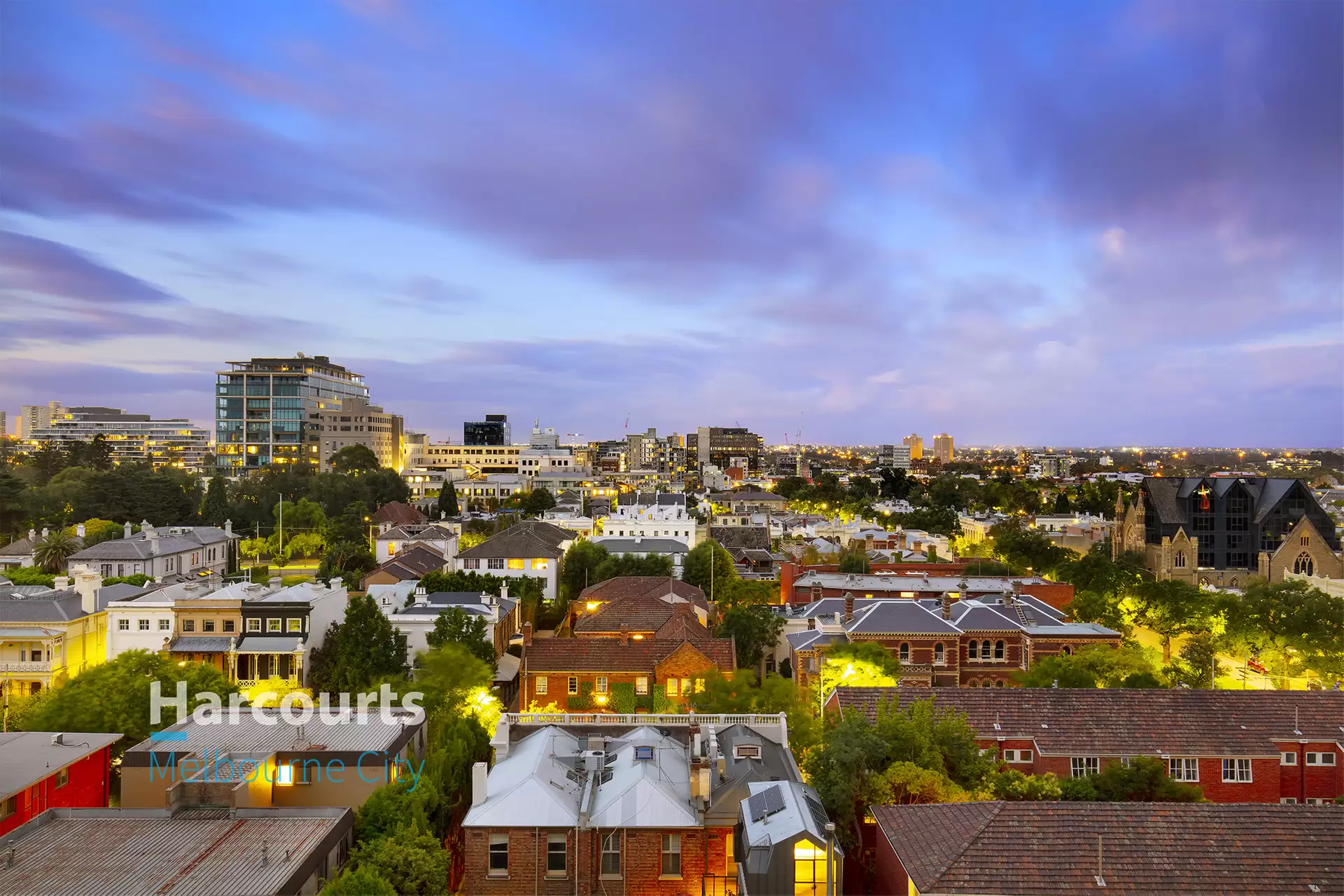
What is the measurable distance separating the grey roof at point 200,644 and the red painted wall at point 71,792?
12.4m

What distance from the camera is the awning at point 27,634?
3994 cm

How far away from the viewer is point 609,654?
40.8m

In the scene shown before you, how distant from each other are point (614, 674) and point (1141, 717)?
72.0ft

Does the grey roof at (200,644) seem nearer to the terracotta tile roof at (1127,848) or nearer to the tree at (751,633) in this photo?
the tree at (751,633)

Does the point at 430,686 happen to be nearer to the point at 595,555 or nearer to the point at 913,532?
the point at 595,555

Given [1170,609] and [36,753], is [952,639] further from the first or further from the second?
[36,753]

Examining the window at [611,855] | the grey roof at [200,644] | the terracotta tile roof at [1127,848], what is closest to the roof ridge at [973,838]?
the terracotta tile roof at [1127,848]

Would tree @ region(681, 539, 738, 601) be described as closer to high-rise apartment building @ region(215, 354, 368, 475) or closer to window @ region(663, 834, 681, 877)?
window @ region(663, 834, 681, 877)

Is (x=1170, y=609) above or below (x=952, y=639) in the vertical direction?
above

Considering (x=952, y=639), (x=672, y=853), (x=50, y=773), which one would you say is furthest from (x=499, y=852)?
(x=952, y=639)

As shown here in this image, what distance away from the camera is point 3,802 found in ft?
75.5

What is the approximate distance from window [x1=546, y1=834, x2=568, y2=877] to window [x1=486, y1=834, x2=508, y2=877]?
1076mm

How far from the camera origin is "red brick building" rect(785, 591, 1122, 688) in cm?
4416

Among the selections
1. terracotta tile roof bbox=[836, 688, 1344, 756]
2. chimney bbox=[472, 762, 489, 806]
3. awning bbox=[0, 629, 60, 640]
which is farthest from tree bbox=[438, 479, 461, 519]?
chimney bbox=[472, 762, 489, 806]
